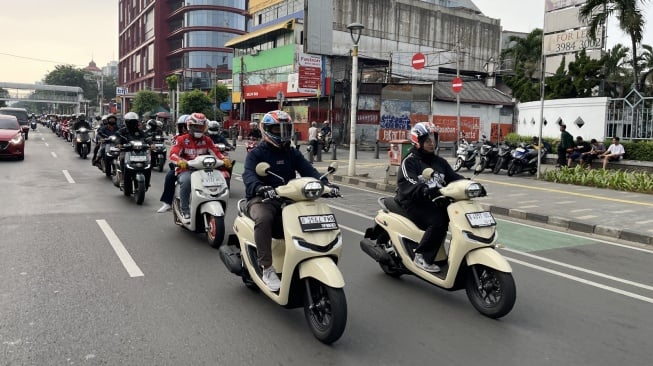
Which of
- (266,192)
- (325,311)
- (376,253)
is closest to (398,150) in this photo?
(376,253)

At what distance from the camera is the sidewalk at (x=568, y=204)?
29.1 feet

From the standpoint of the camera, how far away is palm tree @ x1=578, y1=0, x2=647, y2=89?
1764cm

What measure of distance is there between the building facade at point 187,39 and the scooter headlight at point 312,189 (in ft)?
211

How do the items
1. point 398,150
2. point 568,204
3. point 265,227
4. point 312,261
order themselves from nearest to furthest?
1. point 312,261
2. point 265,227
3. point 568,204
4. point 398,150

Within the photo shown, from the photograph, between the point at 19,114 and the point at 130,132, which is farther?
the point at 19,114

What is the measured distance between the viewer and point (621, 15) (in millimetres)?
17891

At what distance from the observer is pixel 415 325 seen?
4.29 m

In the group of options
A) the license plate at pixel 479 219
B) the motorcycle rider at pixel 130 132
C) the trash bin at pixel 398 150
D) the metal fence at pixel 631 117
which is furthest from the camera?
the metal fence at pixel 631 117

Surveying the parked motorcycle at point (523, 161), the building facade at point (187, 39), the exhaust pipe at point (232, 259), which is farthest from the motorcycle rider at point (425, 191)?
the building facade at point (187, 39)

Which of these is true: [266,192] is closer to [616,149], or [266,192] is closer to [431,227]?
[431,227]

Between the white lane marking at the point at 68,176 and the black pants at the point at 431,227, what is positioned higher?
the black pants at the point at 431,227

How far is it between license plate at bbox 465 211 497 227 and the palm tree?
1660cm

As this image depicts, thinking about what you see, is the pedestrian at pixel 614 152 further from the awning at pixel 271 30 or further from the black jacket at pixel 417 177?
the awning at pixel 271 30

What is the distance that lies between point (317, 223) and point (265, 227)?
57cm
